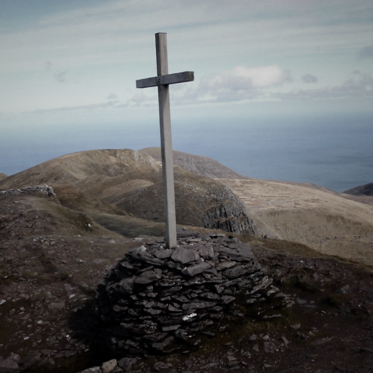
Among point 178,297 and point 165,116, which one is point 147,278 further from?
point 165,116

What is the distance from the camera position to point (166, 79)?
459 inches

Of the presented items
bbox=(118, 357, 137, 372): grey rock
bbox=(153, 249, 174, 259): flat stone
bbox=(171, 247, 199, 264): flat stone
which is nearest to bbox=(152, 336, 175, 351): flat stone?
bbox=(118, 357, 137, 372): grey rock

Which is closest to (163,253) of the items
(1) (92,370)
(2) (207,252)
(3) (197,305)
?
(2) (207,252)

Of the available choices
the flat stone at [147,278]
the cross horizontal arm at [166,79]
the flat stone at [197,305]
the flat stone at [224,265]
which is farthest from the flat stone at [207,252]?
the cross horizontal arm at [166,79]

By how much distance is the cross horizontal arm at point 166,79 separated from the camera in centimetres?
1080

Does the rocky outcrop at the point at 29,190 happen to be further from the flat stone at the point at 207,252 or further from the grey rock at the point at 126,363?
the grey rock at the point at 126,363

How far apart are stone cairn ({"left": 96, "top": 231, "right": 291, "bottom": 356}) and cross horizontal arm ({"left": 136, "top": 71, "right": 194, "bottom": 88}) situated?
510 centimetres

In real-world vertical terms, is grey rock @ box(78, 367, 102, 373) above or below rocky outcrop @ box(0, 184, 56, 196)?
below

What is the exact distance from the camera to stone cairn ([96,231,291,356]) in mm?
10867

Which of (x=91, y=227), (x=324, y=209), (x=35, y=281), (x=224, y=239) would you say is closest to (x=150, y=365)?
(x=224, y=239)

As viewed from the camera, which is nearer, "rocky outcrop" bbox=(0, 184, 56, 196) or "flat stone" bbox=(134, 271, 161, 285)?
"flat stone" bbox=(134, 271, 161, 285)

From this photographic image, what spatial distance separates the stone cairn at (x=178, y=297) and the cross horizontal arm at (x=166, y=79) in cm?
510

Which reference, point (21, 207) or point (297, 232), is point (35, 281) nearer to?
point (21, 207)

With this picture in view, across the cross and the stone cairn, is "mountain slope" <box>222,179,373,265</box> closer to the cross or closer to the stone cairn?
the stone cairn
